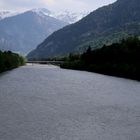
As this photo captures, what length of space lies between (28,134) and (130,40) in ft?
482

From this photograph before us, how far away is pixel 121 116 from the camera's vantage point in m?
69.8

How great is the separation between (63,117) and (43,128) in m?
8.95

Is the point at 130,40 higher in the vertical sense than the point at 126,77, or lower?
higher

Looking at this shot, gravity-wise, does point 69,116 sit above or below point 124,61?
below

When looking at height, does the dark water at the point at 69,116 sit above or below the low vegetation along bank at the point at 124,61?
below

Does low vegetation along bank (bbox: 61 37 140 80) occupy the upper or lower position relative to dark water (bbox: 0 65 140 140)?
upper

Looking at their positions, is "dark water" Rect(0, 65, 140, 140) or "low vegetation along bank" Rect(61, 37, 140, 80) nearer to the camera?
"dark water" Rect(0, 65, 140, 140)

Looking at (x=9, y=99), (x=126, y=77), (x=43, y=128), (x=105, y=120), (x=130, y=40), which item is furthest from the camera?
(x=130, y=40)

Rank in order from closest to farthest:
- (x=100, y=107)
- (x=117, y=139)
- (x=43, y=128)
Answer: (x=117, y=139) < (x=43, y=128) < (x=100, y=107)

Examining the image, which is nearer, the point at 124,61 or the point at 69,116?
the point at 69,116

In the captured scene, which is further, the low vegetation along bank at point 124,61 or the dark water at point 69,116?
the low vegetation along bank at point 124,61

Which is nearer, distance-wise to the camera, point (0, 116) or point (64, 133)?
point (64, 133)

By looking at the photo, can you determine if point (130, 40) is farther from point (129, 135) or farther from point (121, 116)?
point (129, 135)

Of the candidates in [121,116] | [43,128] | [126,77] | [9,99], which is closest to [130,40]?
[126,77]
